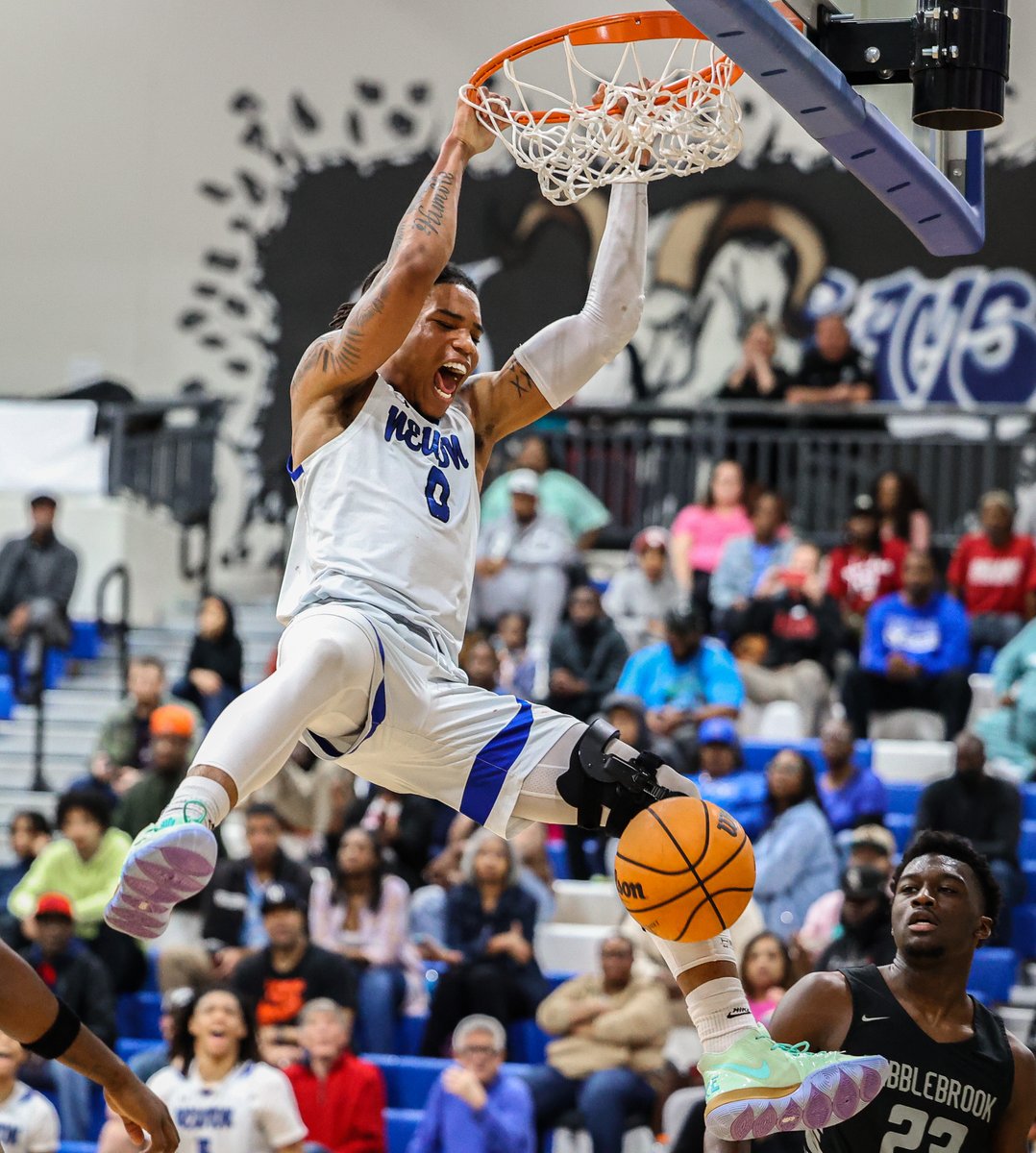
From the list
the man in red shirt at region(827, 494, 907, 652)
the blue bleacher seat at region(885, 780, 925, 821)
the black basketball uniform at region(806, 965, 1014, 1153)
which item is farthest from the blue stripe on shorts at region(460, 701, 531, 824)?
the man in red shirt at region(827, 494, 907, 652)

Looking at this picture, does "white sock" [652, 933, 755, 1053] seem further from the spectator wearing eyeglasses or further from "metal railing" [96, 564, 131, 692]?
"metal railing" [96, 564, 131, 692]

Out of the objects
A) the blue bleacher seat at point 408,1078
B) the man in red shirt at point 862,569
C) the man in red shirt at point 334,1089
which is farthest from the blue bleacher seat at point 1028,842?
the man in red shirt at point 334,1089

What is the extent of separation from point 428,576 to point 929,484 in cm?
1101

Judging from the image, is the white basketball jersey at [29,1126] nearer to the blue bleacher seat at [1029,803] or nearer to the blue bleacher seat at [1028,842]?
the blue bleacher seat at [1028,842]

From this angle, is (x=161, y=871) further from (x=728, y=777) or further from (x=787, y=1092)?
(x=728, y=777)

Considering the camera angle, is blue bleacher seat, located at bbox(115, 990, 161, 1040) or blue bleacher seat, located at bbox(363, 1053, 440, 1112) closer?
blue bleacher seat, located at bbox(363, 1053, 440, 1112)

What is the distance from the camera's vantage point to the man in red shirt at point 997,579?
42.1 feet

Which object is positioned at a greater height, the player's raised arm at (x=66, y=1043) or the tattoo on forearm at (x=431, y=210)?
the tattoo on forearm at (x=431, y=210)

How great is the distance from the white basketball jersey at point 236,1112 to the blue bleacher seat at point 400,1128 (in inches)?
36.5

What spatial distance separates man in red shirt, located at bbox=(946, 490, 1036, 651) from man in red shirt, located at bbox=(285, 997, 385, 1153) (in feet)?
18.4

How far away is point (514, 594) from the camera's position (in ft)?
42.9

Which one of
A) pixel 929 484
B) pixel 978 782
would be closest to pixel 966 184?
pixel 978 782

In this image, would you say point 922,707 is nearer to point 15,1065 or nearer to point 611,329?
point 15,1065

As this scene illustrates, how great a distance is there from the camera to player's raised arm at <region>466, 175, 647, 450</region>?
209 inches
